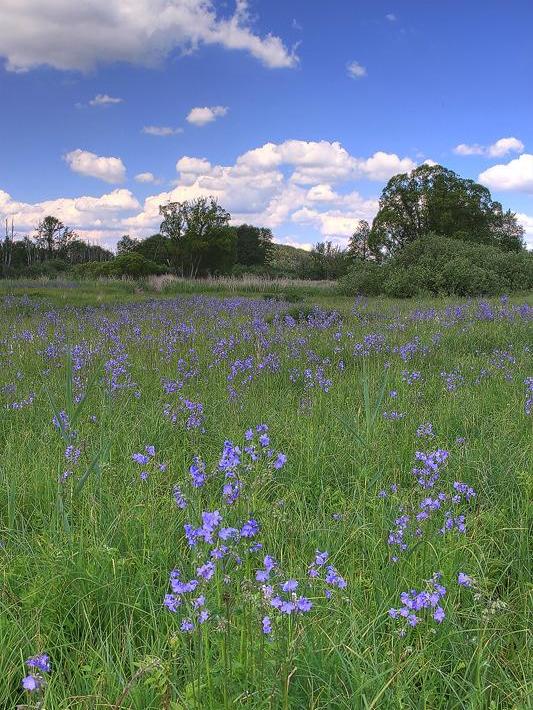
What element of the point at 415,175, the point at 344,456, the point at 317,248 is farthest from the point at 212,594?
the point at 317,248

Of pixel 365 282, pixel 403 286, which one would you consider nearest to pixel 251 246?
pixel 365 282

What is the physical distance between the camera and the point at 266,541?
2.50 meters

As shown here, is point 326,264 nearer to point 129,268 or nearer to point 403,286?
point 129,268

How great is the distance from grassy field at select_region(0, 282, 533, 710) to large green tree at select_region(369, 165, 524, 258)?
37608mm

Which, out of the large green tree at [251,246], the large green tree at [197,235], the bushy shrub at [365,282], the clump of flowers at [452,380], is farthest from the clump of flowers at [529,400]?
the large green tree at [251,246]

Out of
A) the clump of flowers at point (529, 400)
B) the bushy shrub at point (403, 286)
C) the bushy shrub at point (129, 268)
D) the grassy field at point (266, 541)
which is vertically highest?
the bushy shrub at point (129, 268)

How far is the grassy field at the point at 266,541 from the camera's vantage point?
160cm

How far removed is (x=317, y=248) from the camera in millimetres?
78000

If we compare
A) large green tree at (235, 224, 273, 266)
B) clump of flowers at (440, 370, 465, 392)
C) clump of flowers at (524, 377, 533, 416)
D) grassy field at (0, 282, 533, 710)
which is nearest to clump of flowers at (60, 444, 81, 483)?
grassy field at (0, 282, 533, 710)

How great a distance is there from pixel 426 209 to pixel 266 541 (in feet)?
140

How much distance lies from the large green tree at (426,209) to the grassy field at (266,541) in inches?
1481

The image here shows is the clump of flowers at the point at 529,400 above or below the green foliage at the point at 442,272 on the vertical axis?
below

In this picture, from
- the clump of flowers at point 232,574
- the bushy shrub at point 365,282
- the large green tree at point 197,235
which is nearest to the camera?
the clump of flowers at point 232,574

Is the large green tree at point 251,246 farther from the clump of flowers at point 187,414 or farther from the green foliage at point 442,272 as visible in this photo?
the clump of flowers at point 187,414
